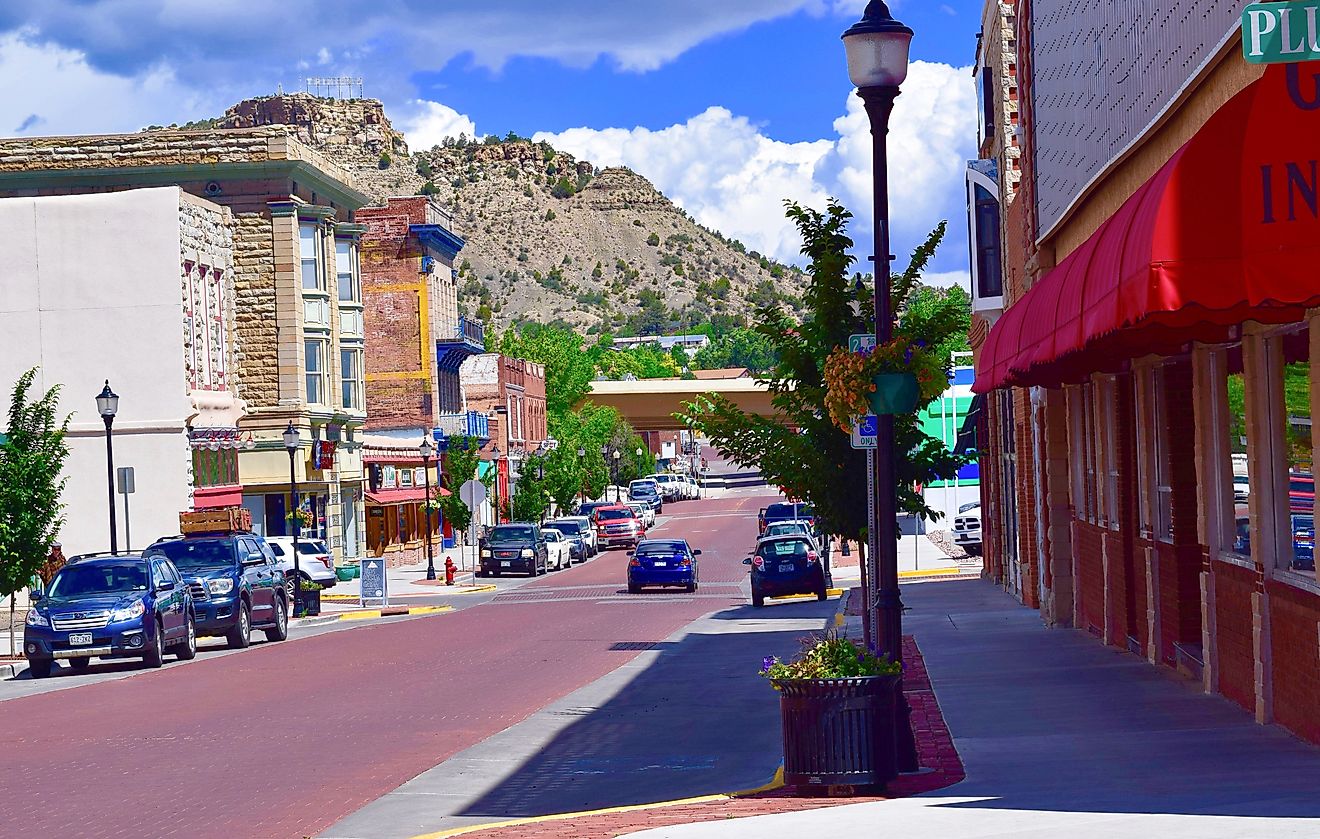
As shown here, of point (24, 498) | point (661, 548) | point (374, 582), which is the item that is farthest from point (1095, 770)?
point (661, 548)

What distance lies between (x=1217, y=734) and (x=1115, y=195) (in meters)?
7.27

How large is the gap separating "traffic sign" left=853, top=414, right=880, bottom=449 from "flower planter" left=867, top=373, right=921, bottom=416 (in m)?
3.00

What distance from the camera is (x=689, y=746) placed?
53.2ft

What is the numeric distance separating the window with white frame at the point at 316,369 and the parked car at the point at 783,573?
2771 cm

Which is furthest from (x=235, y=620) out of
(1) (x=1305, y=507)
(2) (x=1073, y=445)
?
(1) (x=1305, y=507)

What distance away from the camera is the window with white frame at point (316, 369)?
62.8m

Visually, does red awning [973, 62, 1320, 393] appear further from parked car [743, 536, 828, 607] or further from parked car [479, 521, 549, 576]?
parked car [479, 521, 549, 576]

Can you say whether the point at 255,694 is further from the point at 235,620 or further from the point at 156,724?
the point at 235,620

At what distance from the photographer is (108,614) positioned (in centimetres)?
2683

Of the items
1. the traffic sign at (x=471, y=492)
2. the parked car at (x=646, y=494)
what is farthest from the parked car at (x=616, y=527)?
the traffic sign at (x=471, y=492)

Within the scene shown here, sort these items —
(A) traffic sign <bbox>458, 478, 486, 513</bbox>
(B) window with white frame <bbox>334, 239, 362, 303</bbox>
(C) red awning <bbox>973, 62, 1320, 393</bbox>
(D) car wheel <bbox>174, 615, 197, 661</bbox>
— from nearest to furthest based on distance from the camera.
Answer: (C) red awning <bbox>973, 62, 1320, 393</bbox>
(D) car wheel <bbox>174, 615, 197, 661</bbox>
(A) traffic sign <bbox>458, 478, 486, 513</bbox>
(B) window with white frame <bbox>334, 239, 362, 303</bbox>

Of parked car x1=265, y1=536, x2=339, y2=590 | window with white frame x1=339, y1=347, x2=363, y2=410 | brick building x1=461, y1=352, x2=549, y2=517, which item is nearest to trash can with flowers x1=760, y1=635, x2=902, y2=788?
parked car x1=265, y1=536, x2=339, y2=590

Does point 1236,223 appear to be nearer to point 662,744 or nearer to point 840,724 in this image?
point 840,724

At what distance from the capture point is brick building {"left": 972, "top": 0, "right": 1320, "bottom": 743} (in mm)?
9844
